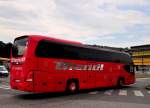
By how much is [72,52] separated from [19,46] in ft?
13.2

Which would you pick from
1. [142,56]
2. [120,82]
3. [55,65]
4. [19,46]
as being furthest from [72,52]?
[142,56]

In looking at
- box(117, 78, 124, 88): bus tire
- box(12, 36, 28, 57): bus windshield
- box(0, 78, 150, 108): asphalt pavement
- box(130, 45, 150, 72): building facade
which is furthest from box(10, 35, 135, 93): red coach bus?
box(130, 45, 150, 72): building facade

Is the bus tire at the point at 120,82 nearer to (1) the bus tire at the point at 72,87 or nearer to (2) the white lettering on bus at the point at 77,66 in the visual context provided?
(2) the white lettering on bus at the point at 77,66

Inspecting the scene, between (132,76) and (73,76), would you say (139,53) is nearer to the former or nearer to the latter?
(132,76)

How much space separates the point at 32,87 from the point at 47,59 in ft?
6.53

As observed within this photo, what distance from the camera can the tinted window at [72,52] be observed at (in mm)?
19078

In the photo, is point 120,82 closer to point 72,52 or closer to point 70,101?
point 72,52

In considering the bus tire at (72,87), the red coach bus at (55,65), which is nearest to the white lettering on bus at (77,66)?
the red coach bus at (55,65)

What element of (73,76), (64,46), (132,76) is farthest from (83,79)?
(132,76)

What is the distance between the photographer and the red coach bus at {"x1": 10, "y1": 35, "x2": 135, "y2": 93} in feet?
60.2

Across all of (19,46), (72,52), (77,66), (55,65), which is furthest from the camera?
(77,66)

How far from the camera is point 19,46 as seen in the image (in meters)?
19.2

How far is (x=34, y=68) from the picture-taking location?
18.5 metres

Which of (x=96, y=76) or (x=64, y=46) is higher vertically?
(x=64, y=46)
